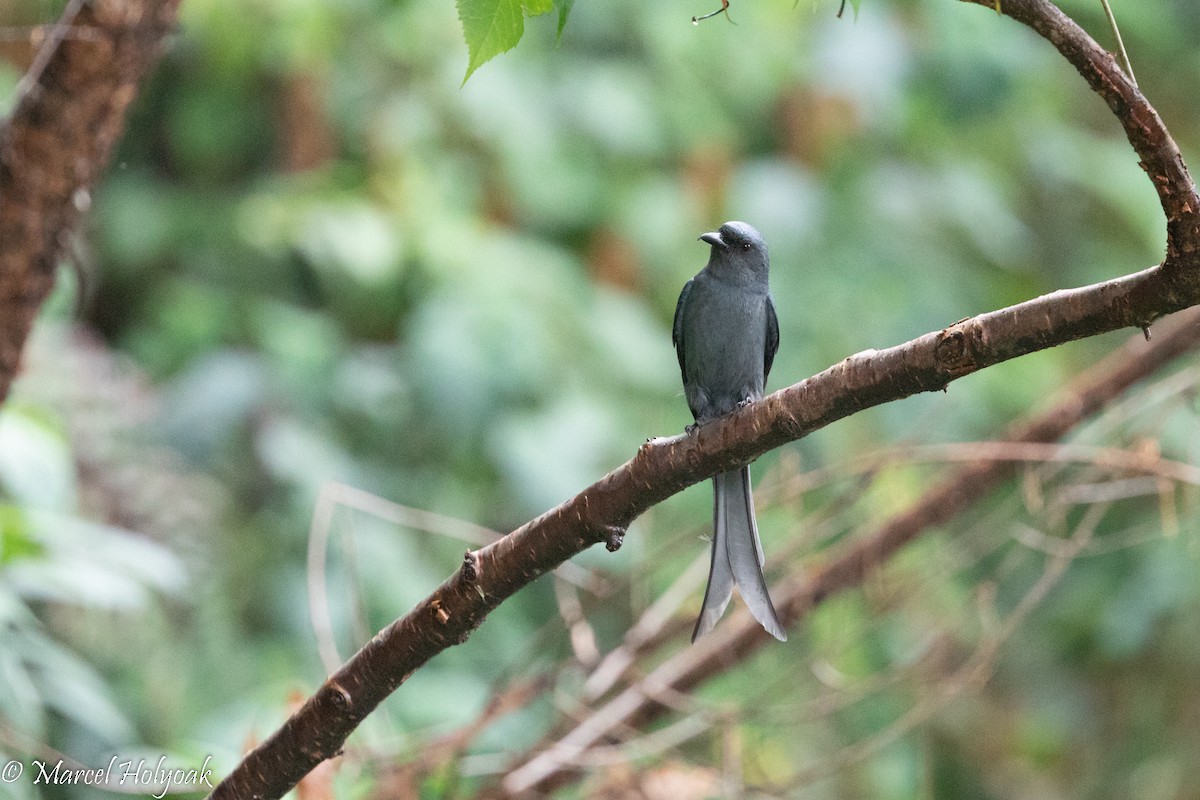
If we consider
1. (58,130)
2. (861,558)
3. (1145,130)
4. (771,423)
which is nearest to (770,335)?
(861,558)

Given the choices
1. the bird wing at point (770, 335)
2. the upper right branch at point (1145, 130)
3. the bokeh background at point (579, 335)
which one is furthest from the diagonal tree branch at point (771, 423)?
the bokeh background at point (579, 335)

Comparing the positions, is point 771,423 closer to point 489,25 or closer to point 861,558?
point 489,25

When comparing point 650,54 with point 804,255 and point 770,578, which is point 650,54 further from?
point 770,578

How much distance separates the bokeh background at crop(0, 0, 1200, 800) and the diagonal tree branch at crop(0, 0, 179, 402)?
0.85m

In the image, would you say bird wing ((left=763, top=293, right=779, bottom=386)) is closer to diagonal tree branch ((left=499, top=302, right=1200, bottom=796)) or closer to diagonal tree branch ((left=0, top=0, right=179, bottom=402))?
diagonal tree branch ((left=499, top=302, right=1200, bottom=796))

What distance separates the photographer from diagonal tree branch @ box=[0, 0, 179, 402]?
8.94 feet

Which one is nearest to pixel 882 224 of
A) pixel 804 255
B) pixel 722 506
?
pixel 804 255

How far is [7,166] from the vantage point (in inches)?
108

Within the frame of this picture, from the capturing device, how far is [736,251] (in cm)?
274

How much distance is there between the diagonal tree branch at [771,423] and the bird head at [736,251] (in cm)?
106

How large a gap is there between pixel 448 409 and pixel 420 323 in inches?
15.6

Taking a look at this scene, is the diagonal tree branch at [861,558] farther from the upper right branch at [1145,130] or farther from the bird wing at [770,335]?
the upper right branch at [1145,130]

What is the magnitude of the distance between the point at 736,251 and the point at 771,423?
117cm

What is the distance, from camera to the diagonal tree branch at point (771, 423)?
4.42 ft
